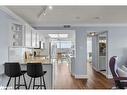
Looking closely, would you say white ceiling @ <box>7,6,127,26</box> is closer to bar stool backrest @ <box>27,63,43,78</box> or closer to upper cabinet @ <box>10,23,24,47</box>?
upper cabinet @ <box>10,23,24,47</box>

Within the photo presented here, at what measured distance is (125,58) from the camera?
8.38m

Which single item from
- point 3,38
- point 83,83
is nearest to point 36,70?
point 3,38

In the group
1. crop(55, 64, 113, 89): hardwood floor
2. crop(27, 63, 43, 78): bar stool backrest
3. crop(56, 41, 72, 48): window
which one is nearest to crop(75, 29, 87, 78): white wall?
crop(55, 64, 113, 89): hardwood floor

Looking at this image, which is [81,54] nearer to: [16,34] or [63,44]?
[16,34]

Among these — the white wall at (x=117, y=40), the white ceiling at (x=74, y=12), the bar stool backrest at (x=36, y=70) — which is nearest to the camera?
the bar stool backrest at (x=36, y=70)

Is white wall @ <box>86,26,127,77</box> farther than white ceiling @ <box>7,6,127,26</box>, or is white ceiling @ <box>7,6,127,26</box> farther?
white wall @ <box>86,26,127,77</box>

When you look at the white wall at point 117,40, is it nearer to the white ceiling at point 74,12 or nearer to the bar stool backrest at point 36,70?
the white ceiling at point 74,12

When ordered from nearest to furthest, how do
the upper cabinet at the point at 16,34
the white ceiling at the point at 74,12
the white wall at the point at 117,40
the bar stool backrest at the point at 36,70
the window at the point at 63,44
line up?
the bar stool backrest at the point at 36,70 → the white ceiling at the point at 74,12 → the upper cabinet at the point at 16,34 → the white wall at the point at 117,40 → the window at the point at 63,44

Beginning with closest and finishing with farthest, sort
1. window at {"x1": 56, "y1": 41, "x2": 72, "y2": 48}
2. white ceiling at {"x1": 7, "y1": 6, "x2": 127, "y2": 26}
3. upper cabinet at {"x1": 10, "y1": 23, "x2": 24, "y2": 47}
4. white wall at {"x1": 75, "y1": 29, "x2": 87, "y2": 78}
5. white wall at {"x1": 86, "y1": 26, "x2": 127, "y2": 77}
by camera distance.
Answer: white ceiling at {"x1": 7, "y1": 6, "x2": 127, "y2": 26} → upper cabinet at {"x1": 10, "y1": 23, "x2": 24, "y2": 47} → white wall at {"x1": 86, "y1": 26, "x2": 127, "y2": 77} → white wall at {"x1": 75, "y1": 29, "x2": 87, "y2": 78} → window at {"x1": 56, "y1": 41, "x2": 72, "y2": 48}

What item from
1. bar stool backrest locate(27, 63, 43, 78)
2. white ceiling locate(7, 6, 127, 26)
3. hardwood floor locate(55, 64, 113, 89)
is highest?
white ceiling locate(7, 6, 127, 26)

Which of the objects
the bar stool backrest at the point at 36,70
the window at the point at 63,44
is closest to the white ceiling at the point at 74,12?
the bar stool backrest at the point at 36,70

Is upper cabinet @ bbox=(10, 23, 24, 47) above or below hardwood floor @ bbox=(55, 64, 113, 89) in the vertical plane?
above

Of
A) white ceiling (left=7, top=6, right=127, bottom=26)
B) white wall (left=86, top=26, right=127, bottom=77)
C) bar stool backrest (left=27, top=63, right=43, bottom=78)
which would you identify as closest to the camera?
bar stool backrest (left=27, top=63, right=43, bottom=78)
